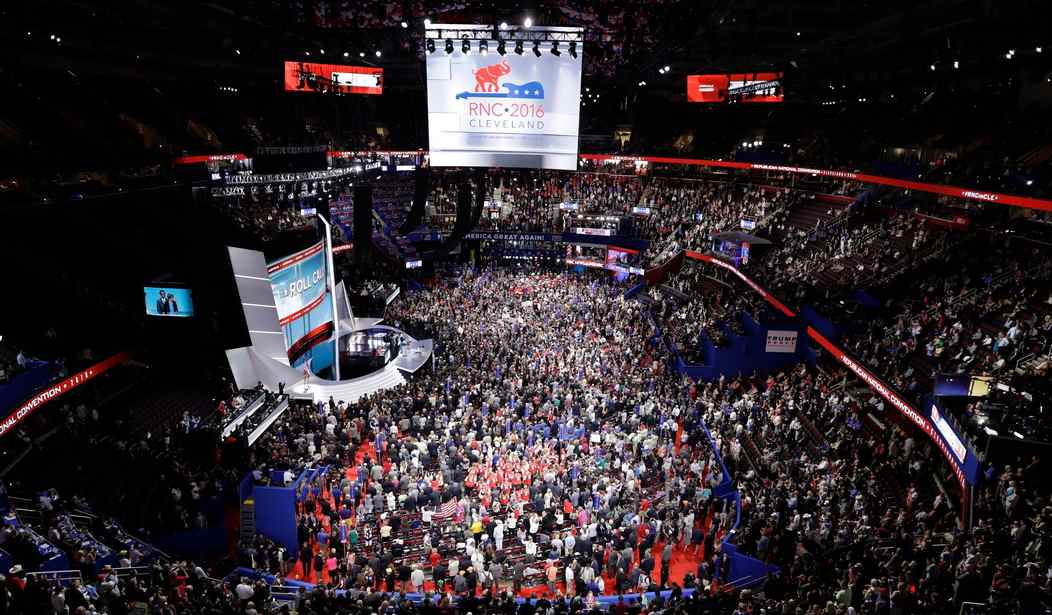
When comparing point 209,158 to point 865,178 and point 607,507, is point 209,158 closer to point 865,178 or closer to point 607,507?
point 607,507

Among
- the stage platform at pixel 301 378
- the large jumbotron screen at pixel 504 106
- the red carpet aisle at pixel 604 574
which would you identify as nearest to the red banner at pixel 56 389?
the stage platform at pixel 301 378

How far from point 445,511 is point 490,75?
1598 cm

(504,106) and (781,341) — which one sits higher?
(504,106)

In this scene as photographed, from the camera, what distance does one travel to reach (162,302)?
19.3 meters

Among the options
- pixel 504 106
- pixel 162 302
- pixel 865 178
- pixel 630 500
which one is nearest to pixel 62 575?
pixel 162 302

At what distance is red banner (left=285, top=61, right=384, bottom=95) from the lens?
31031mm

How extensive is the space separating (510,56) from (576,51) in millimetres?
2507

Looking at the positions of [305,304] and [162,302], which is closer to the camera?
[162,302]

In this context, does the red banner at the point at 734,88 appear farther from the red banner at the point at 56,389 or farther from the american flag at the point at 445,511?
the red banner at the point at 56,389

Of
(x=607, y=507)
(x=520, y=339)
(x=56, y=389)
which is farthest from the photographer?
(x=520, y=339)

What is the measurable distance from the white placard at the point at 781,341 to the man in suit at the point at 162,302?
21.2m

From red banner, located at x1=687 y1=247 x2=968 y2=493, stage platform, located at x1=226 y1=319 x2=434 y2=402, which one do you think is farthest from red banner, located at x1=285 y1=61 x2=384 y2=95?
red banner, located at x1=687 y1=247 x2=968 y2=493

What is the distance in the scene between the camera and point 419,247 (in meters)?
40.9

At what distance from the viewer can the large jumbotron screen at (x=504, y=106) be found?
74.2ft
